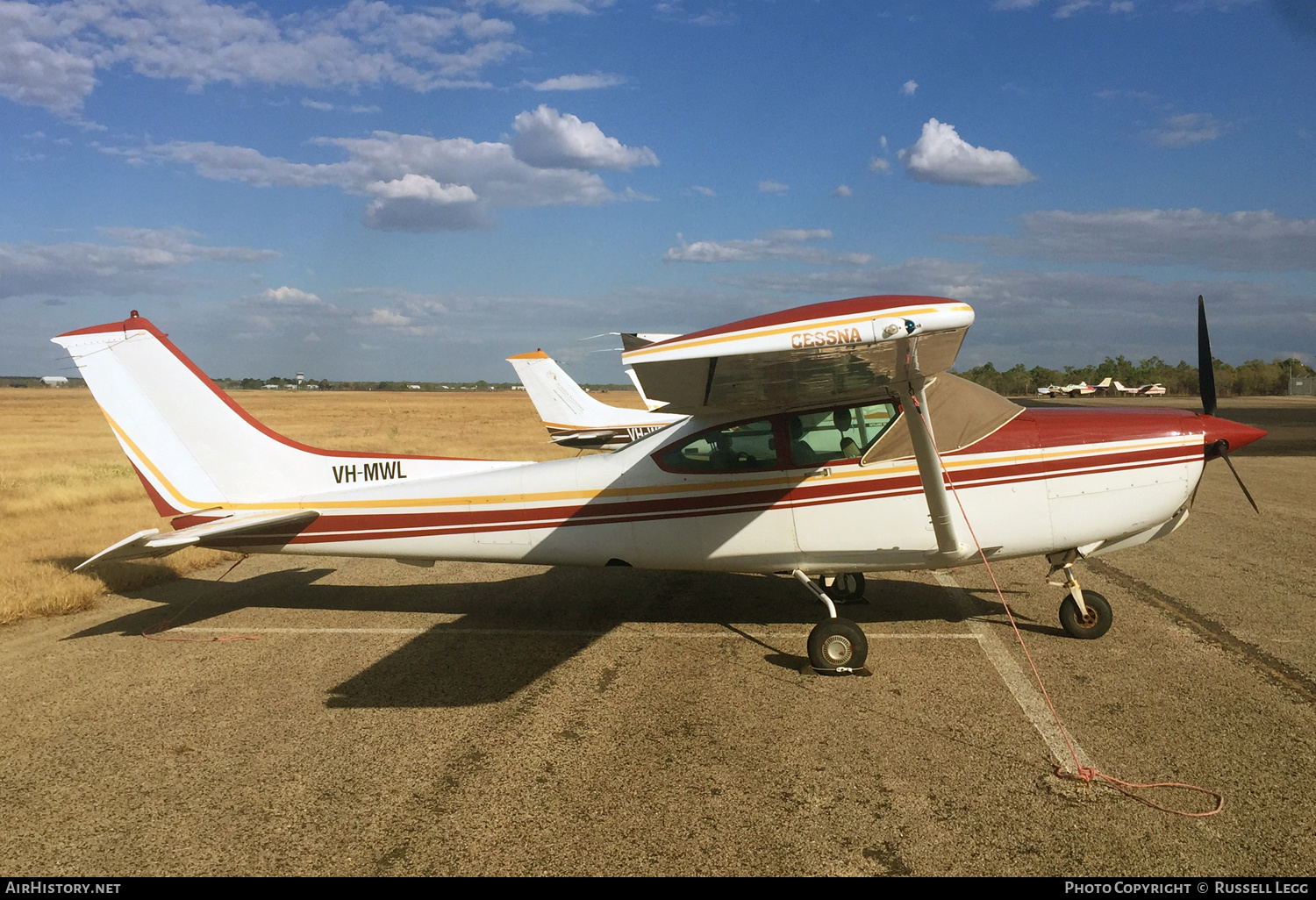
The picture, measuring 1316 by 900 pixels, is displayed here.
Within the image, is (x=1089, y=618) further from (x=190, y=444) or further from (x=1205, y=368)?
(x=190, y=444)

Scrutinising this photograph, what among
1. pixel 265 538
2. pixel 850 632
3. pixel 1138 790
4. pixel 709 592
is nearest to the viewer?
pixel 1138 790

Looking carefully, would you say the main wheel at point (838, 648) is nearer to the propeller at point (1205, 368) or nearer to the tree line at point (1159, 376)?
the propeller at point (1205, 368)

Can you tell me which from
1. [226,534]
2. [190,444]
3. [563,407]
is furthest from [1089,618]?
[563,407]

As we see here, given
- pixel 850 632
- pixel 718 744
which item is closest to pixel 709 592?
pixel 850 632

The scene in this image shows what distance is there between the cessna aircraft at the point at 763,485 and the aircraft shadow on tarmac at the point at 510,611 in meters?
0.74

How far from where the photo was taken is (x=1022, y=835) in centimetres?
352

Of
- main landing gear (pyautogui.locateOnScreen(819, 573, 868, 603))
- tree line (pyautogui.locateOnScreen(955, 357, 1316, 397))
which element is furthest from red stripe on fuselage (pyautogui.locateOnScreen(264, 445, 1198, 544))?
tree line (pyautogui.locateOnScreen(955, 357, 1316, 397))

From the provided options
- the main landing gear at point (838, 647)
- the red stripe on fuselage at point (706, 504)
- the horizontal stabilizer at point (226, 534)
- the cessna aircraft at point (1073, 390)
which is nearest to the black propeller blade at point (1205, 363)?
the red stripe on fuselage at point (706, 504)

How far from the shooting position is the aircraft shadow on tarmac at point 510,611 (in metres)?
5.78

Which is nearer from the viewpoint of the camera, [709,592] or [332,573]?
[709,592]

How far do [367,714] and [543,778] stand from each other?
62.1 inches

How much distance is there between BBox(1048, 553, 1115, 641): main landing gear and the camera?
627 cm

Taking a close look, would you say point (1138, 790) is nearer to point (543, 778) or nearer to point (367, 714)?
point (543, 778)

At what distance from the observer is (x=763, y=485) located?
6246mm
